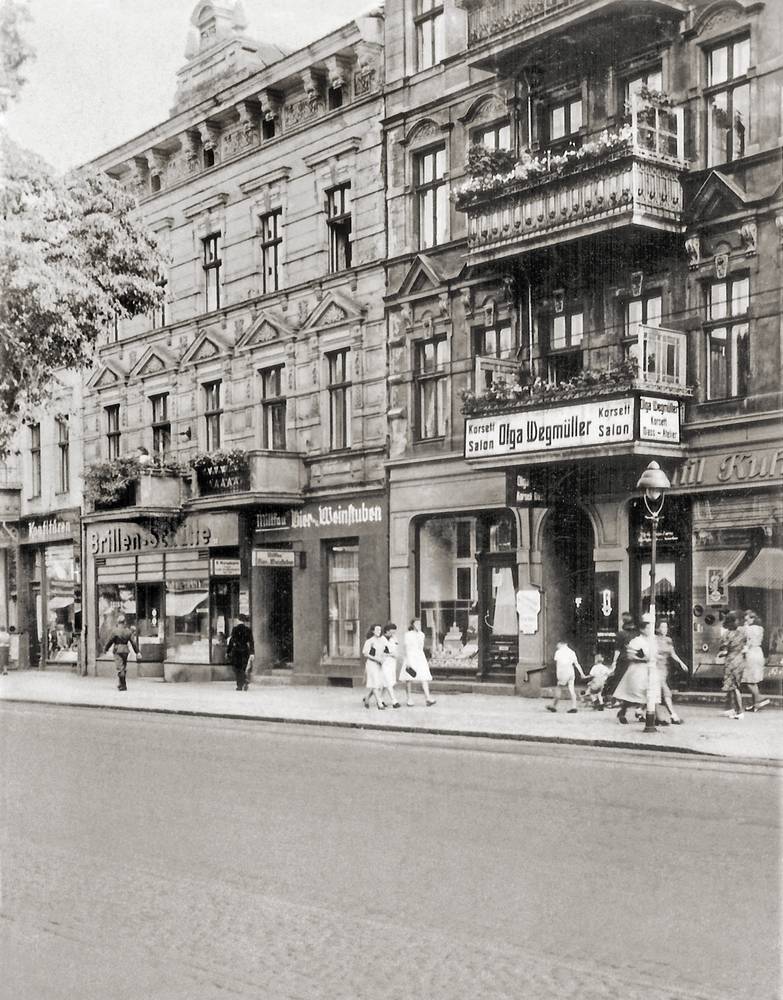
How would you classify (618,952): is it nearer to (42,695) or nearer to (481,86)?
(481,86)

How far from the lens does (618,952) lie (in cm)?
677

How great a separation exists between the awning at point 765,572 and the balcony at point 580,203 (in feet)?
17.9

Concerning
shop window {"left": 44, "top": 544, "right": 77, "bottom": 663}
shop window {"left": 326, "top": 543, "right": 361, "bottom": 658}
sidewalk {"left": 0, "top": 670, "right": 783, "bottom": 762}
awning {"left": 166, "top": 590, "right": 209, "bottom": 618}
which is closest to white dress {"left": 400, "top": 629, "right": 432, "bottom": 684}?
sidewalk {"left": 0, "top": 670, "right": 783, "bottom": 762}

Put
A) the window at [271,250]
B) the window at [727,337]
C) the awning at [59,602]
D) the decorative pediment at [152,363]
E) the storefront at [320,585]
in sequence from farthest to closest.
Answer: the awning at [59,602], the decorative pediment at [152,363], the window at [271,250], the storefront at [320,585], the window at [727,337]

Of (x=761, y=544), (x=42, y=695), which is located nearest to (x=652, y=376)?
(x=761, y=544)

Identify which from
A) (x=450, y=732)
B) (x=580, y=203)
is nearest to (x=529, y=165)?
(x=580, y=203)

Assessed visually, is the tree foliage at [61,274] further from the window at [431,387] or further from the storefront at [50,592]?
the storefront at [50,592]

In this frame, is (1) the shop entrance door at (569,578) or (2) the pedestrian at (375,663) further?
(1) the shop entrance door at (569,578)

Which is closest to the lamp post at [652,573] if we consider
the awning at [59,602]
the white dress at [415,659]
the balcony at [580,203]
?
the balcony at [580,203]

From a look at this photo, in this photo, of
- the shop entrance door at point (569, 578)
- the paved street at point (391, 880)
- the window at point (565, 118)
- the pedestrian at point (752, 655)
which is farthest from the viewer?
the shop entrance door at point (569, 578)

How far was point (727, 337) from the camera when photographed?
21609 millimetres

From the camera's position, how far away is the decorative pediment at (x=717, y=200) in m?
21.2

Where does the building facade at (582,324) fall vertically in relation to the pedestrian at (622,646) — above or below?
above

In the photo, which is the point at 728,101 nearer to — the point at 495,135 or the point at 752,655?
the point at 495,135
